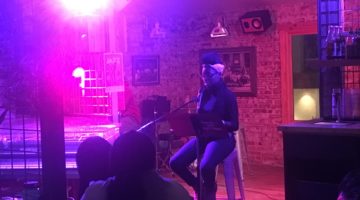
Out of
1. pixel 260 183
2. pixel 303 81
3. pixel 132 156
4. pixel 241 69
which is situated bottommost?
pixel 260 183

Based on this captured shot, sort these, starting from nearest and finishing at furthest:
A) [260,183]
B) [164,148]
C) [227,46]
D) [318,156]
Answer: [318,156], [260,183], [164,148], [227,46]

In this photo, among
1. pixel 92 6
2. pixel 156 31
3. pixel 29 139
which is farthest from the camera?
pixel 156 31

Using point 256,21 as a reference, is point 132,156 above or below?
below

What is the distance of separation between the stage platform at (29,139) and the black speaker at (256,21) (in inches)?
154

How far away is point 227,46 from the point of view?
901 centimetres

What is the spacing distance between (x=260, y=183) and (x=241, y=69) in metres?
2.23

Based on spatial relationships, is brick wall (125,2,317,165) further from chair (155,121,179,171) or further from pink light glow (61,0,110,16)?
pink light glow (61,0,110,16)

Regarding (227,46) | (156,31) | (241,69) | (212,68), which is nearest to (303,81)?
(241,69)

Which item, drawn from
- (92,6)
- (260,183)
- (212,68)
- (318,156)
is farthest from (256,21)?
(318,156)

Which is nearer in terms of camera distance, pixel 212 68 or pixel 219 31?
pixel 212 68

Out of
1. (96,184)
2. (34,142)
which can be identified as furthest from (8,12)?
(34,142)

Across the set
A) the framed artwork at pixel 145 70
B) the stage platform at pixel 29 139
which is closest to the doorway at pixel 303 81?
the framed artwork at pixel 145 70

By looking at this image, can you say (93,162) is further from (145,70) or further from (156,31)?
(156,31)

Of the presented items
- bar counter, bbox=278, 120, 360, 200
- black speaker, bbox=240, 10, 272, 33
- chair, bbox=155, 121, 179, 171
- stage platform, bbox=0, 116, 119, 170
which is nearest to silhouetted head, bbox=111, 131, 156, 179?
stage platform, bbox=0, 116, 119, 170
